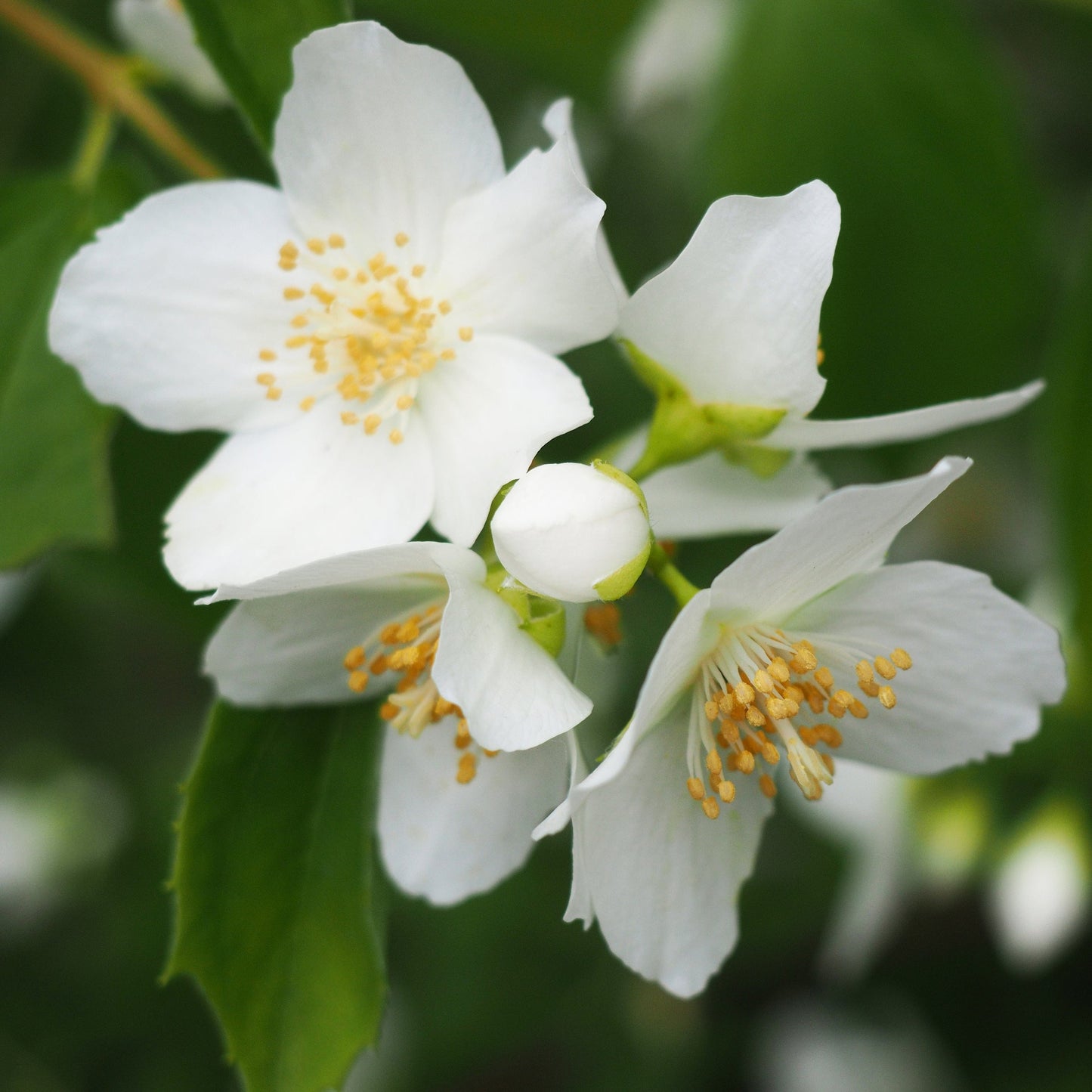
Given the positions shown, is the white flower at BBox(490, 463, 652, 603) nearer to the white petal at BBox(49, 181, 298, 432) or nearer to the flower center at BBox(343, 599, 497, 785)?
the flower center at BBox(343, 599, 497, 785)

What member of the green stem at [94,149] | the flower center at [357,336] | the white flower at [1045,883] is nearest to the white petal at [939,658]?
the flower center at [357,336]

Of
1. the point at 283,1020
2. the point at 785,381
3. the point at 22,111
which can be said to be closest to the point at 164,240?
the point at 785,381

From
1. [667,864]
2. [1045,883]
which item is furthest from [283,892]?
[1045,883]

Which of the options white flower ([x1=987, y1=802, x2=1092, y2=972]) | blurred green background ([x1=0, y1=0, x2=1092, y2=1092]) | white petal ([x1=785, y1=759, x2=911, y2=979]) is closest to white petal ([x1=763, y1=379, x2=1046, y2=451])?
blurred green background ([x1=0, y1=0, x2=1092, y2=1092])

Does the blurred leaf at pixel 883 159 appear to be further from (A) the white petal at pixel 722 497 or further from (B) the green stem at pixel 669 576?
(B) the green stem at pixel 669 576

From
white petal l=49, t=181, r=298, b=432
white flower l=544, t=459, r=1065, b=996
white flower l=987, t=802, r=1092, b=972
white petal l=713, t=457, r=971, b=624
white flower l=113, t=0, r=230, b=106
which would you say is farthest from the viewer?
white flower l=987, t=802, r=1092, b=972

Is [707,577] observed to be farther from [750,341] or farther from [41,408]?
[41,408]
